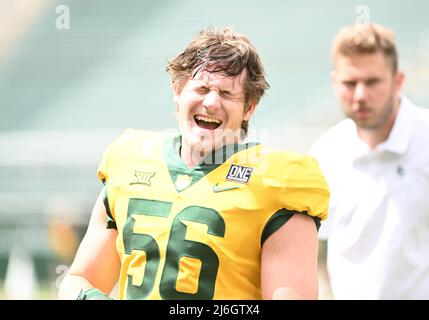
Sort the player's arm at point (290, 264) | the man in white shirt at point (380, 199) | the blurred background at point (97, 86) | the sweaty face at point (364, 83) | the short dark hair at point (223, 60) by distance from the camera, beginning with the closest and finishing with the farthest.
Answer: the player's arm at point (290, 264) → the short dark hair at point (223, 60) → the sweaty face at point (364, 83) → the man in white shirt at point (380, 199) → the blurred background at point (97, 86)

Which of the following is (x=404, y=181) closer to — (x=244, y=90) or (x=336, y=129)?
(x=336, y=129)

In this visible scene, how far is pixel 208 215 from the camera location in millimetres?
1610

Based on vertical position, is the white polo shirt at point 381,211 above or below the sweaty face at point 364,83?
below

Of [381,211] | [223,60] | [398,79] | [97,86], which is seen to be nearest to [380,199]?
[381,211]

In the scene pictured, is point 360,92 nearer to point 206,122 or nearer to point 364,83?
point 364,83

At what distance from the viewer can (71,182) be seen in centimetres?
395

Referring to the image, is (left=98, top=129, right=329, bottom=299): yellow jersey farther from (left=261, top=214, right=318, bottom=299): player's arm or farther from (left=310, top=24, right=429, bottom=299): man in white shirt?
(left=310, top=24, right=429, bottom=299): man in white shirt

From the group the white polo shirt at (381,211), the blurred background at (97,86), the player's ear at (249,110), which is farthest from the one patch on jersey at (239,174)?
the blurred background at (97,86)

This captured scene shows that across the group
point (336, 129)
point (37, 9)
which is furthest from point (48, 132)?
point (336, 129)

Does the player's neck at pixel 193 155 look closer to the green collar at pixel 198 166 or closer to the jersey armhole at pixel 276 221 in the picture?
the green collar at pixel 198 166

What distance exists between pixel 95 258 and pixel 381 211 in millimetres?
907

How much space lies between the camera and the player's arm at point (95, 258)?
5.71ft

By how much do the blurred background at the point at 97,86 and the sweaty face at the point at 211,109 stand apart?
1848 mm
